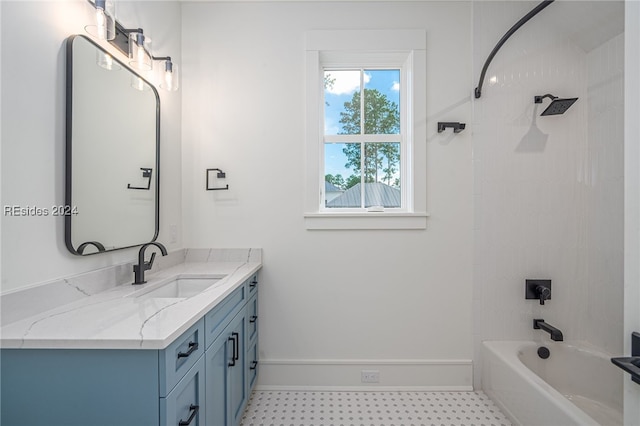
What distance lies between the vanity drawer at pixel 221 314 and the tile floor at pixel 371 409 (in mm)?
769

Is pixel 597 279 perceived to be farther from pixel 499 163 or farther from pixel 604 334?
pixel 499 163

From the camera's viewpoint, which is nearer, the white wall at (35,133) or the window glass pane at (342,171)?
the white wall at (35,133)

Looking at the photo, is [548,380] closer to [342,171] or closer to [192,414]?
[342,171]

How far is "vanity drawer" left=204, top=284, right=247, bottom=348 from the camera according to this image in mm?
1215

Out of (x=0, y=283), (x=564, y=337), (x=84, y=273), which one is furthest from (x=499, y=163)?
(x=0, y=283)

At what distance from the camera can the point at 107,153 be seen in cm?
139

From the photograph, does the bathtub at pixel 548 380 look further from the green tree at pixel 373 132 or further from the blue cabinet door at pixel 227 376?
the blue cabinet door at pixel 227 376

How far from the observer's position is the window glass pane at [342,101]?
2.26 metres

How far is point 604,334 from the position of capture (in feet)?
6.43

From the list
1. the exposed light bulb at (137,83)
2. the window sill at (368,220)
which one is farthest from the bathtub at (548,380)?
the exposed light bulb at (137,83)

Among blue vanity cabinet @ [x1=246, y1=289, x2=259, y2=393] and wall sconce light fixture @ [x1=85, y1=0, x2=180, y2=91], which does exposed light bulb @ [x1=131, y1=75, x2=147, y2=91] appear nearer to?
wall sconce light fixture @ [x1=85, y1=0, x2=180, y2=91]

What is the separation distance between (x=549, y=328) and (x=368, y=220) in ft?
4.67

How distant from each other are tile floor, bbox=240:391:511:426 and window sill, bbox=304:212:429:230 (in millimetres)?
1180

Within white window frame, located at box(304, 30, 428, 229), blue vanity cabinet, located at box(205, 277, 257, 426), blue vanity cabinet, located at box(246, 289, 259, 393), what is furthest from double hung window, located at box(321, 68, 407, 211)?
blue vanity cabinet, located at box(205, 277, 257, 426)
